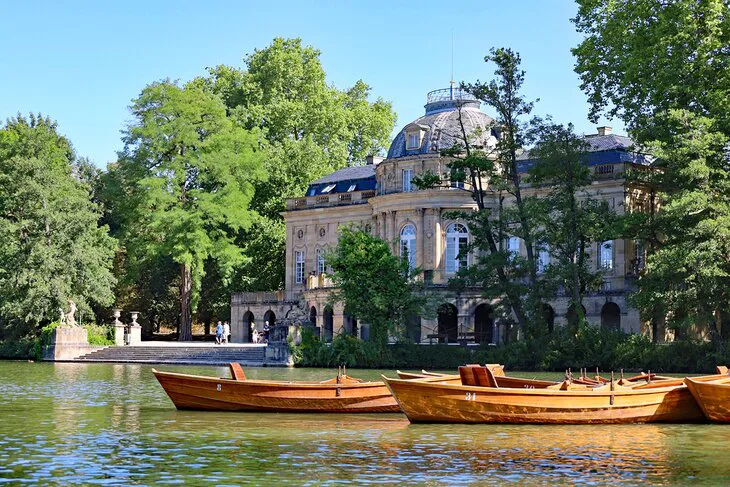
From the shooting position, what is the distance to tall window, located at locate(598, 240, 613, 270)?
207 ft

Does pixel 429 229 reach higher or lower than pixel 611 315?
higher

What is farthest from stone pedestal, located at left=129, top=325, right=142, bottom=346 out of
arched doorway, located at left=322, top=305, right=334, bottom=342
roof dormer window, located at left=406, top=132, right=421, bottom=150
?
roof dormer window, located at left=406, top=132, right=421, bottom=150

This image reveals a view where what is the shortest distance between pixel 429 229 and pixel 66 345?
2053 cm

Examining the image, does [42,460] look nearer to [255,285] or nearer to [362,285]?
[362,285]

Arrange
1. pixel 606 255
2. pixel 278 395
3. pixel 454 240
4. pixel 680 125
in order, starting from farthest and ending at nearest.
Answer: pixel 454 240
pixel 606 255
pixel 680 125
pixel 278 395

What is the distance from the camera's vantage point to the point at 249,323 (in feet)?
258

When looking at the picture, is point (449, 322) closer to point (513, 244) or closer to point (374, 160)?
point (513, 244)

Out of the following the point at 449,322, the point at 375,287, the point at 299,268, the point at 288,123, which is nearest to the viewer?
the point at 375,287

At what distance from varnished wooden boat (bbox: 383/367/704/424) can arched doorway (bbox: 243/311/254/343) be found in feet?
169

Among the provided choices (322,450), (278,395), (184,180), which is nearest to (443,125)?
(184,180)

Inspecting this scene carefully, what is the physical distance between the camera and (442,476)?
1898 centimetres

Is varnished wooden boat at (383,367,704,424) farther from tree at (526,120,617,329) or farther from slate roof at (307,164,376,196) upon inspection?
slate roof at (307,164,376,196)

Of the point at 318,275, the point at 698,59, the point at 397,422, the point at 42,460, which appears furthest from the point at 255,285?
the point at 42,460

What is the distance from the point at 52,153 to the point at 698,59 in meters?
38.5
